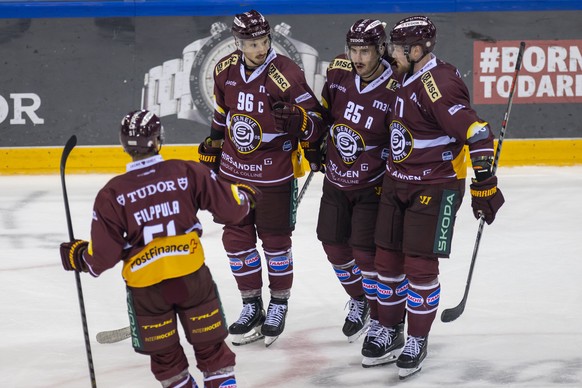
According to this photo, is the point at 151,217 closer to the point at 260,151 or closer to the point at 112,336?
the point at 112,336

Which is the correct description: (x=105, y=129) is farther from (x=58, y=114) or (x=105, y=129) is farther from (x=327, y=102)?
(x=327, y=102)

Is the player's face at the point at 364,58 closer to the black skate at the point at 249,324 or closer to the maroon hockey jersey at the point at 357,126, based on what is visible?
the maroon hockey jersey at the point at 357,126

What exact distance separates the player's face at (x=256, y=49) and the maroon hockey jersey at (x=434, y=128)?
0.63 metres

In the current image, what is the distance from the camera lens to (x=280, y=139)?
427 centimetres

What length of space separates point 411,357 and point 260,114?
1.16 meters

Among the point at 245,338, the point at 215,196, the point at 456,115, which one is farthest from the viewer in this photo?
the point at 245,338

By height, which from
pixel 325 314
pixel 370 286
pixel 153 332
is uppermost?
pixel 153 332

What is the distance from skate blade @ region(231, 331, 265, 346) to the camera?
4289 millimetres

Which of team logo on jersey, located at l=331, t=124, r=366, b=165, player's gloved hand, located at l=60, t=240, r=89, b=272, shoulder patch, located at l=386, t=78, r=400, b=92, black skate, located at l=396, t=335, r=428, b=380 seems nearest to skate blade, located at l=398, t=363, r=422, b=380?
black skate, located at l=396, t=335, r=428, b=380

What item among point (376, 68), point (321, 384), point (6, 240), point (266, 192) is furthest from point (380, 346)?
point (6, 240)

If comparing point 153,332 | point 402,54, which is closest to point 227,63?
point 402,54

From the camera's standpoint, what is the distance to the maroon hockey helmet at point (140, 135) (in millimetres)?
3123

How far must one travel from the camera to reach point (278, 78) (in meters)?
4.21

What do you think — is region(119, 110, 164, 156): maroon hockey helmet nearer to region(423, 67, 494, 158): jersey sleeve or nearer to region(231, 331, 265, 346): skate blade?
region(423, 67, 494, 158): jersey sleeve
